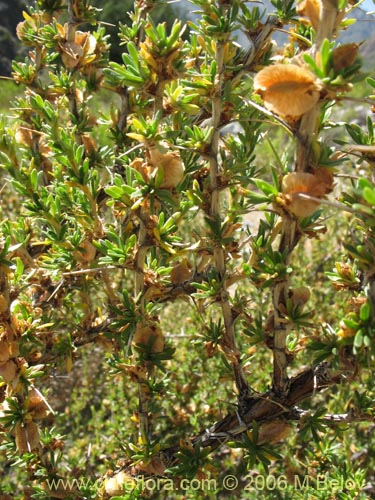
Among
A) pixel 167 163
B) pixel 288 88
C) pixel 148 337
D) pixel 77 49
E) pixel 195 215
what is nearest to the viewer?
pixel 288 88

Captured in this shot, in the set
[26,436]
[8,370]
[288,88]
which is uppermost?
[288,88]

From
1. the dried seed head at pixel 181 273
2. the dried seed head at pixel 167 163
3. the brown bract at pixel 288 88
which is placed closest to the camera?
the brown bract at pixel 288 88

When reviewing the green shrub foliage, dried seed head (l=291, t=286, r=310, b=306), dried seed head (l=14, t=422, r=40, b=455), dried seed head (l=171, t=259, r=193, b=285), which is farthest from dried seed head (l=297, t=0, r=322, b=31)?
dried seed head (l=14, t=422, r=40, b=455)

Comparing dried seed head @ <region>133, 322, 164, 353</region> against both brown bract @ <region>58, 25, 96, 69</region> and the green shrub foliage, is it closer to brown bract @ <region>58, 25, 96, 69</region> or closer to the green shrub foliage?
the green shrub foliage

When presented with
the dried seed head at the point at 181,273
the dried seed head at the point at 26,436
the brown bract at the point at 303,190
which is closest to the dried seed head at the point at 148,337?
the dried seed head at the point at 181,273

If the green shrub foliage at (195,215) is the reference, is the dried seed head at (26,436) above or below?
below

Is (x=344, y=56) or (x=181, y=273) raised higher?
(x=344, y=56)

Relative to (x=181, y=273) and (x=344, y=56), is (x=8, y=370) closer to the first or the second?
(x=181, y=273)

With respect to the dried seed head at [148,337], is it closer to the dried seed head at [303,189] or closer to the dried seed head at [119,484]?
the dried seed head at [119,484]

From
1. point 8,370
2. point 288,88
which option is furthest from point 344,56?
point 8,370
